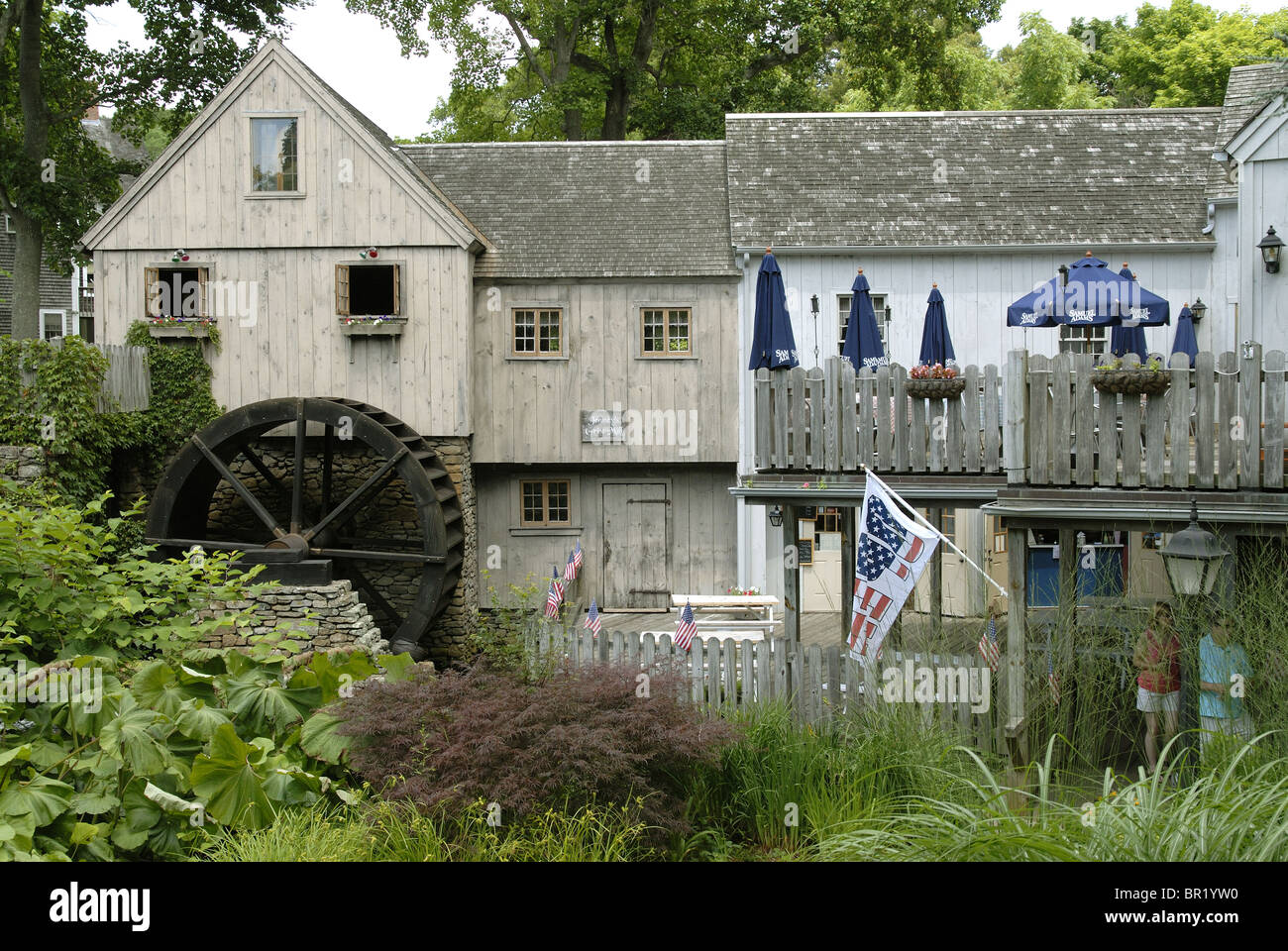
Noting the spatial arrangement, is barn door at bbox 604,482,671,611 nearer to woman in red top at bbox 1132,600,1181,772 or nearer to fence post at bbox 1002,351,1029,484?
fence post at bbox 1002,351,1029,484

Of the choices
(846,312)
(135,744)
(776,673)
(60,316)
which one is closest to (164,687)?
(135,744)

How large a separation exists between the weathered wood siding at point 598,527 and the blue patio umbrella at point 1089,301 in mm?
7057

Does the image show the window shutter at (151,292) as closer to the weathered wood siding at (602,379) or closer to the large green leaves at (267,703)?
the weathered wood siding at (602,379)

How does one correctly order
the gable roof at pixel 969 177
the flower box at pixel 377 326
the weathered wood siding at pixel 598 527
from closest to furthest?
1. the flower box at pixel 377 326
2. the gable roof at pixel 969 177
3. the weathered wood siding at pixel 598 527

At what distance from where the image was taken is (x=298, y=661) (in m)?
8.70

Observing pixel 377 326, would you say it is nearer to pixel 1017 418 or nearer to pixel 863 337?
pixel 863 337

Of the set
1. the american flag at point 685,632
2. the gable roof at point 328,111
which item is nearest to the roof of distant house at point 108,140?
the gable roof at point 328,111

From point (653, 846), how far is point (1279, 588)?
3.87m

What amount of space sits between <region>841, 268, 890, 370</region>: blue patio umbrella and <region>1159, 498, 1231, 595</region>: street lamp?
15.3 ft

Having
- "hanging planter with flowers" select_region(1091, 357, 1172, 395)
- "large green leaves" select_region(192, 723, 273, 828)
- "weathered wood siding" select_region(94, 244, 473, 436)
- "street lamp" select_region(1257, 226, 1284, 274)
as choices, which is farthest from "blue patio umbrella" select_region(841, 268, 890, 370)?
"large green leaves" select_region(192, 723, 273, 828)

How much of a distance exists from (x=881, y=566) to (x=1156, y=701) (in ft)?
6.14

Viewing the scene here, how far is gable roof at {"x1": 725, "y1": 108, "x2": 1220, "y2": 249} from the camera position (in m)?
16.7

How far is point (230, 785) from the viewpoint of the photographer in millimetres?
6605

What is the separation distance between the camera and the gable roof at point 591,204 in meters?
17.2
